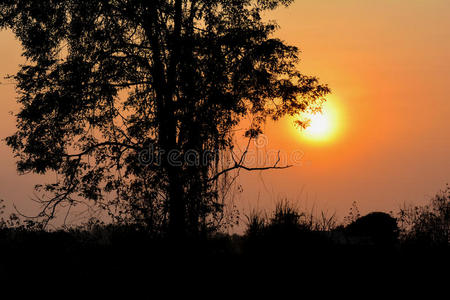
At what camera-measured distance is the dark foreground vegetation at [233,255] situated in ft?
30.9

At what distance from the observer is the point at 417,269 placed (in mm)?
9500

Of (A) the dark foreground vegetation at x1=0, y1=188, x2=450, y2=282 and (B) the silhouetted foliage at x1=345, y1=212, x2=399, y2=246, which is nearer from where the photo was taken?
(A) the dark foreground vegetation at x1=0, y1=188, x2=450, y2=282

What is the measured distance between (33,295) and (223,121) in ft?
25.5

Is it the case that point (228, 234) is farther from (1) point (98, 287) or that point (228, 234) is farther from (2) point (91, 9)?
(2) point (91, 9)

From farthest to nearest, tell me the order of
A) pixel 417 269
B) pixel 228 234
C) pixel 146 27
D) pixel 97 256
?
pixel 146 27 → pixel 228 234 → pixel 97 256 → pixel 417 269

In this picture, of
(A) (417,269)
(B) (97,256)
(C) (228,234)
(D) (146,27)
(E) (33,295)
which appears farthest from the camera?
(D) (146,27)

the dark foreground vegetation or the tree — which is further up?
the tree

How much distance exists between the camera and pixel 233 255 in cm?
1038

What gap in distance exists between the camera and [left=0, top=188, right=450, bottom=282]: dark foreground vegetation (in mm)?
9430

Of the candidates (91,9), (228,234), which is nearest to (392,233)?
(228,234)

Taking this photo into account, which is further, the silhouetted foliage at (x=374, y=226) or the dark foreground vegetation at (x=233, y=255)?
the silhouetted foliage at (x=374, y=226)

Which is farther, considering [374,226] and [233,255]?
[374,226]

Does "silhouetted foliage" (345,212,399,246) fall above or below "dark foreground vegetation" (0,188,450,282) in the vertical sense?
above

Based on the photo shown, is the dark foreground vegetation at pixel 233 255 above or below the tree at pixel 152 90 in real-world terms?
below
